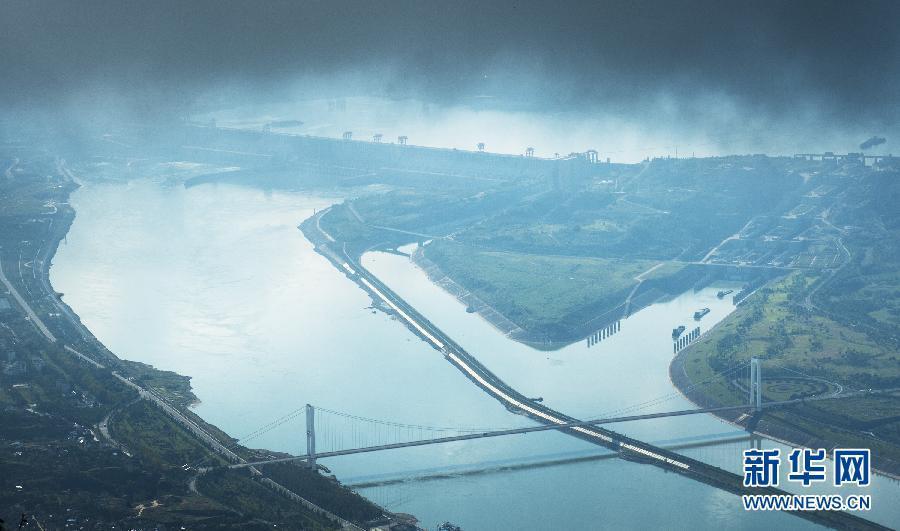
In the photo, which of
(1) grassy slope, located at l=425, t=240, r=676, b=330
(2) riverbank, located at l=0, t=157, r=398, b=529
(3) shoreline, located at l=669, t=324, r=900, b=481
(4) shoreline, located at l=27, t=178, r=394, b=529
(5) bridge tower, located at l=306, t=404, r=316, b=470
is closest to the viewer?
(2) riverbank, located at l=0, t=157, r=398, b=529

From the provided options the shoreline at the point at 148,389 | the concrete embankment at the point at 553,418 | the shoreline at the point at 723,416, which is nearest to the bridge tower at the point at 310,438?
the shoreline at the point at 148,389

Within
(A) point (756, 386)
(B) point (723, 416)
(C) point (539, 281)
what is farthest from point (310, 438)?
(C) point (539, 281)

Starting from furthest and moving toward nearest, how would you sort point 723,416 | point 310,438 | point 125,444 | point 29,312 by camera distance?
1. point 29,312
2. point 723,416
3. point 125,444
4. point 310,438

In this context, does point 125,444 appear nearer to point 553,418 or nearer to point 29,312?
point 553,418

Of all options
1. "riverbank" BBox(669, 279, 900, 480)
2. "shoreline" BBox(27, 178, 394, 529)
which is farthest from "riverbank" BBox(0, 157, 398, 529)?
"riverbank" BBox(669, 279, 900, 480)

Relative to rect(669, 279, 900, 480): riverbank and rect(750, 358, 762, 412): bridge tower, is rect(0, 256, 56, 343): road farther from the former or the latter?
rect(750, 358, 762, 412): bridge tower

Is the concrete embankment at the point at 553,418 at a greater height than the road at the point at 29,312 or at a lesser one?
lesser

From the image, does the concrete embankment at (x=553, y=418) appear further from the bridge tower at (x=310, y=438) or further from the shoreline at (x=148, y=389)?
the shoreline at (x=148, y=389)

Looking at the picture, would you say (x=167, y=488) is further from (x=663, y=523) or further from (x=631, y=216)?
(x=631, y=216)
